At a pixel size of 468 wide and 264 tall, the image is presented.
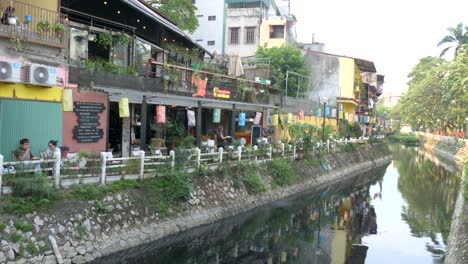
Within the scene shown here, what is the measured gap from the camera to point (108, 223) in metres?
12.1

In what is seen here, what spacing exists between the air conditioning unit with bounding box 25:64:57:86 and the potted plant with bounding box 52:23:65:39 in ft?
4.21

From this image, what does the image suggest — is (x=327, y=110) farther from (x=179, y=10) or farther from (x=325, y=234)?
(x=325, y=234)

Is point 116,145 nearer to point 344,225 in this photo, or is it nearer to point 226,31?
point 344,225

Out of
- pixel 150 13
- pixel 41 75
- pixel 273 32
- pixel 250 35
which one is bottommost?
pixel 41 75

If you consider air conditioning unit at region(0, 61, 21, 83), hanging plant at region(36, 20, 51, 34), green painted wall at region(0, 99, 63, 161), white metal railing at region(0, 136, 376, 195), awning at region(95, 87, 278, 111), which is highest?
hanging plant at region(36, 20, 51, 34)

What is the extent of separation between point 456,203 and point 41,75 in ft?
70.7

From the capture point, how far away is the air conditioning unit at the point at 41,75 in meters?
12.8

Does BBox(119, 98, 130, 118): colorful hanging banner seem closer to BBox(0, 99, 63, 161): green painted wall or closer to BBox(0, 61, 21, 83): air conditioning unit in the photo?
BBox(0, 99, 63, 161): green painted wall

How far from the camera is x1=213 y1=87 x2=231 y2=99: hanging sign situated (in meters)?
21.5

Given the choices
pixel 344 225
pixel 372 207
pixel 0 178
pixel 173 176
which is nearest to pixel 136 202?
pixel 173 176

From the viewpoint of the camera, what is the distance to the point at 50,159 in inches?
460

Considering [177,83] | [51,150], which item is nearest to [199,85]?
[177,83]

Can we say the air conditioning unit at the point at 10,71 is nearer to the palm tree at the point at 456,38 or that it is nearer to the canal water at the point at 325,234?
the canal water at the point at 325,234

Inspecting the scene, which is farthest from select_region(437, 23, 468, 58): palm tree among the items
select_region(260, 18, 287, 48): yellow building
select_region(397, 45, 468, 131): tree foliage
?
select_region(260, 18, 287, 48): yellow building
